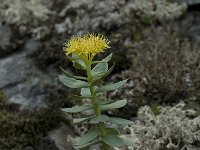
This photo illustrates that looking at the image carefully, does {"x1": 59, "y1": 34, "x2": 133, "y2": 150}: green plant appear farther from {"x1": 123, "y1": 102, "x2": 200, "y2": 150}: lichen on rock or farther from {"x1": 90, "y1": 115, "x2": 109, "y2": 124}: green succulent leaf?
{"x1": 123, "y1": 102, "x2": 200, "y2": 150}: lichen on rock

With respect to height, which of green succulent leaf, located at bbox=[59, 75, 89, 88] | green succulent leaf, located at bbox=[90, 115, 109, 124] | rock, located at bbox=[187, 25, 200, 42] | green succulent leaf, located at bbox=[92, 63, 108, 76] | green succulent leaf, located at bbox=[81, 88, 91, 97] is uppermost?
green succulent leaf, located at bbox=[92, 63, 108, 76]

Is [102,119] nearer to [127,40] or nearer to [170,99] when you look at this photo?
[170,99]

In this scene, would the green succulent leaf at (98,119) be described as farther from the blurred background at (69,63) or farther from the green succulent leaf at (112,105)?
the blurred background at (69,63)

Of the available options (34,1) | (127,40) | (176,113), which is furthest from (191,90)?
(34,1)

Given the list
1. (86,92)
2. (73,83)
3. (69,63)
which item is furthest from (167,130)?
(69,63)

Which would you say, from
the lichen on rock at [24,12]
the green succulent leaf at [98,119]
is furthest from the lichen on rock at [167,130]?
the lichen on rock at [24,12]

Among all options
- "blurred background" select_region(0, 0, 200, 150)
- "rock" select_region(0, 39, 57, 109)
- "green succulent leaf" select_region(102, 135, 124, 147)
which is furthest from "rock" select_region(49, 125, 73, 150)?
"green succulent leaf" select_region(102, 135, 124, 147)

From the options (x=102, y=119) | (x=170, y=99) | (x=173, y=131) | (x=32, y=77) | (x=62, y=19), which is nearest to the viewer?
(x=102, y=119)
